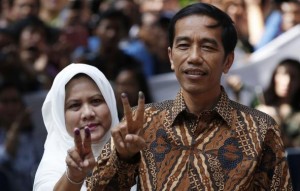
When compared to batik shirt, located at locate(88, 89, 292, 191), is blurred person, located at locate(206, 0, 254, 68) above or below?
above

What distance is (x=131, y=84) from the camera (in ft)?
35.7

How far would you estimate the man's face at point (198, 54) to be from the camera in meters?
5.63

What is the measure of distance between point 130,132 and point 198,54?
1.67ft

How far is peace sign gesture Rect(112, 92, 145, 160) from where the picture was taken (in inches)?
212

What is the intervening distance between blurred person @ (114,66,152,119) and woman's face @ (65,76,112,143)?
12.6ft

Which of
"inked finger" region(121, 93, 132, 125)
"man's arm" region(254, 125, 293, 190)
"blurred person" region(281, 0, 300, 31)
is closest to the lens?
"inked finger" region(121, 93, 132, 125)

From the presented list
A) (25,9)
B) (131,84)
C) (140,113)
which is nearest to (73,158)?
(140,113)

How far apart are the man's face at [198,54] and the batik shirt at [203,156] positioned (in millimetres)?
125

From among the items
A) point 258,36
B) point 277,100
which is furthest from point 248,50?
point 277,100

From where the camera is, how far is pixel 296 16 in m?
13.1

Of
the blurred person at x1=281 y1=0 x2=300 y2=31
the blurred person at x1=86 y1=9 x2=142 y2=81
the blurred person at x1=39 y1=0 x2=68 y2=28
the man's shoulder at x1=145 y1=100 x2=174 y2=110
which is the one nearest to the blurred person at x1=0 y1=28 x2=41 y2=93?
the blurred person at x1=86 y1=9 x2=142 y2=81

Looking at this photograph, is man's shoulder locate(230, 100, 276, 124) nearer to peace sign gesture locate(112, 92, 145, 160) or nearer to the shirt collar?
the shirt collar

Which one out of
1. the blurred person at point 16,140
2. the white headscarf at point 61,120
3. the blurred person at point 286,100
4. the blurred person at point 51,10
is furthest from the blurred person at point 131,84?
the white headscarf at point 61,120

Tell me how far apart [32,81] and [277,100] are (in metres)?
2.49
